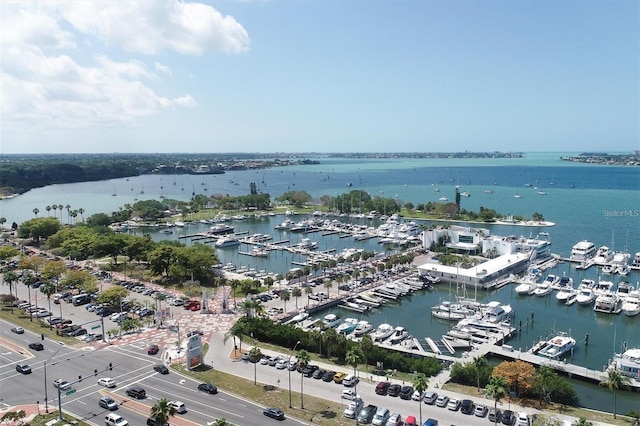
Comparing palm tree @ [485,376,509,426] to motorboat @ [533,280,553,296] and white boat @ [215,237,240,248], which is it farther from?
white boat @ [215,237,240,248]

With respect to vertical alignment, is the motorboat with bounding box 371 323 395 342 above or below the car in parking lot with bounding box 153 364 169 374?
below

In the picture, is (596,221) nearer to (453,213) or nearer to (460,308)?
(453,213)

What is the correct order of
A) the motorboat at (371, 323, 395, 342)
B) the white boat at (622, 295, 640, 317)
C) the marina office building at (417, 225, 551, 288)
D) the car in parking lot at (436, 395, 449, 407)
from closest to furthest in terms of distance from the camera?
1. the car in parking lot at (436, 395, 449, 407)
2. the motorboat at (371, 323, 395, 342)
3. the white boat at (622, 295, 640, 317)
4. the marina office building at (417, 225, 551, 288)

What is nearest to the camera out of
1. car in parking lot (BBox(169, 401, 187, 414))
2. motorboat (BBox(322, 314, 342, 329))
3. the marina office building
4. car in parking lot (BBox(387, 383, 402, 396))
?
car in parking lot (BBox(169, 401, 187, 414))

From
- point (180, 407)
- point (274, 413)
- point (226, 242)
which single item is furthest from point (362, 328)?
point (226, 242)

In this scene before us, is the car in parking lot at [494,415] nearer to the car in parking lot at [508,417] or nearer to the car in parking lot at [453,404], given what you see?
the car in parking lot at [508,417]

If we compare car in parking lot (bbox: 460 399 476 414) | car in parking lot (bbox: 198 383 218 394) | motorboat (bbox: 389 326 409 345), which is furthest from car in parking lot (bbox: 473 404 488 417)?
car in parking lot (bbox: 198 383 218 394)
